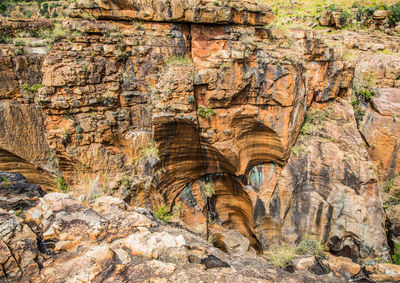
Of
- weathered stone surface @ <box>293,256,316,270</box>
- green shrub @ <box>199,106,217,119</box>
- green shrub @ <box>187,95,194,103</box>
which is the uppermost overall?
green shrub @ <box>187,95,194,103</box>

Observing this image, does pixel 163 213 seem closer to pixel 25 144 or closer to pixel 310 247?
pixel 310 247

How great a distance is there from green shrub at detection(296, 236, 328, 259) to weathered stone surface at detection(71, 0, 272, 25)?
25.9 feet

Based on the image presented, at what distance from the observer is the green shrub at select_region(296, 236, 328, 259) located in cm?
759

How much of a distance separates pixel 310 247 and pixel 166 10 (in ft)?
30.0

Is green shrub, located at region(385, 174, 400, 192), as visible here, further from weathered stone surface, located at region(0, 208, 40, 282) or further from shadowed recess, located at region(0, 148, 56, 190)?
shadowed recess, located at region(0, 148, 56, 190)

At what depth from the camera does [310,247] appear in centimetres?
785

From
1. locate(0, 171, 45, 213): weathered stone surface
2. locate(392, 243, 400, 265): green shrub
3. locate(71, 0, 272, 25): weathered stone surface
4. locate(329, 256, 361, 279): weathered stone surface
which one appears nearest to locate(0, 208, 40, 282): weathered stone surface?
locate(0, 171, 45, 213): weathered stone surface

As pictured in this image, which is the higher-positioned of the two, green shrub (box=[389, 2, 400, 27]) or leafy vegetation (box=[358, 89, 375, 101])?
green shrub (box=[389, 2, 400, 27])

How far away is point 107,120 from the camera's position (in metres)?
7.23

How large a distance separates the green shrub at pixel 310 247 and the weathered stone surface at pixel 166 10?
25.9 ft

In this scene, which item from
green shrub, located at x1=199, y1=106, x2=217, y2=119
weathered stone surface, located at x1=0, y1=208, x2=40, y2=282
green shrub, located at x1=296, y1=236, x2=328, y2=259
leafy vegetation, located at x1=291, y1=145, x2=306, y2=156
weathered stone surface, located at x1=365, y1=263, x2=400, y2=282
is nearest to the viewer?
weathered stone surface, located at x1=0, y1=208, x2=40, y2=282

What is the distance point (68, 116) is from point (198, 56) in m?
4.49

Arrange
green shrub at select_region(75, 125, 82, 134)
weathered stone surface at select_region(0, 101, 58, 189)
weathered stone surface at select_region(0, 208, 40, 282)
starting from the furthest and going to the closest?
weathered stone surface at select_region(0, 101, 58, 189)
green shrub at select_region(75, 125, 82, 134)
weathered stone surface at select_region(0, 208, 40, 282)

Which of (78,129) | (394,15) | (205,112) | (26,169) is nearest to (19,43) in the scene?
(78,129)
